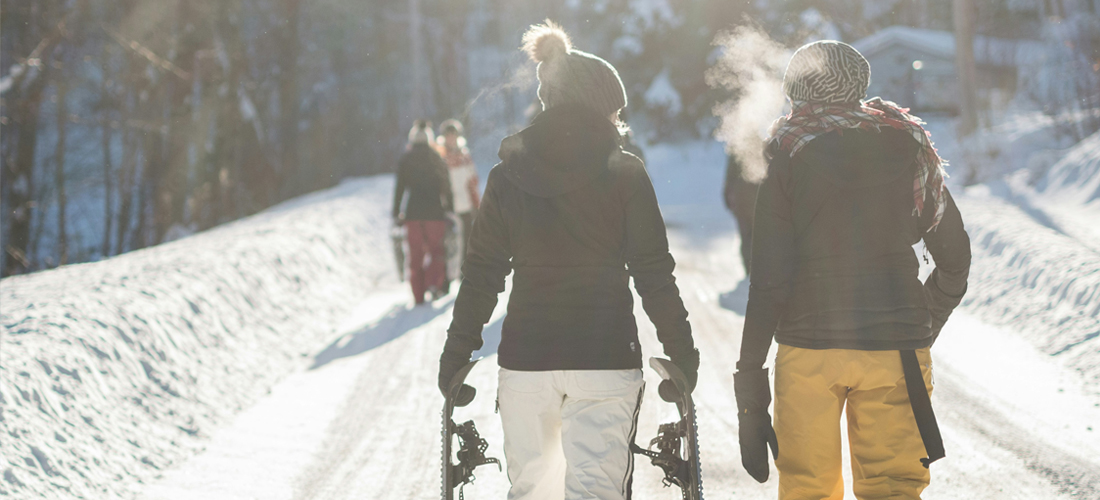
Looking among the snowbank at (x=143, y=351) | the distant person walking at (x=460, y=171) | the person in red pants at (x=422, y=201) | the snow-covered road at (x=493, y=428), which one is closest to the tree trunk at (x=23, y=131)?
the snowbank at (x=143, y=351)

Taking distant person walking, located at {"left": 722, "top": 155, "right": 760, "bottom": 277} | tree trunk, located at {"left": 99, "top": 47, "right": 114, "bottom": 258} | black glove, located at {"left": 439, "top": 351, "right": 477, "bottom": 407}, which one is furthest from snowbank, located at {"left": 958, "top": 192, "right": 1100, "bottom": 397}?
tree trunk, located at {"left": 99, "top": 47, "right": 114, "bottom": 258}

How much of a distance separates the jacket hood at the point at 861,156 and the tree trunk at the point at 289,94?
100 ft

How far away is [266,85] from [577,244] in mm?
32520

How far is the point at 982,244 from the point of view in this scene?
10219mm

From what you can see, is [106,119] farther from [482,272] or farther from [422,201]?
[482,272]

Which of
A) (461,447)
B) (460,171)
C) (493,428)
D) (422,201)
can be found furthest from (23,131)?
(461,447)

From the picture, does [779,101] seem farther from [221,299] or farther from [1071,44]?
[1071,44]

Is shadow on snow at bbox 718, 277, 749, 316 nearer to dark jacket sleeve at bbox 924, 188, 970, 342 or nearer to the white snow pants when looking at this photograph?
dark jacket sleeve at bbox 924, 188, 970, 342

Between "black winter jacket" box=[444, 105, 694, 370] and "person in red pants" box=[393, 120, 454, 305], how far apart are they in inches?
275

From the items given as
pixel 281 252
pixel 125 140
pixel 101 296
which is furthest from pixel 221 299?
pixel 125 140

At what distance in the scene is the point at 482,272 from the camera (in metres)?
3.01

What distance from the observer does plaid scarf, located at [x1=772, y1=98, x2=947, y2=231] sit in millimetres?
2826

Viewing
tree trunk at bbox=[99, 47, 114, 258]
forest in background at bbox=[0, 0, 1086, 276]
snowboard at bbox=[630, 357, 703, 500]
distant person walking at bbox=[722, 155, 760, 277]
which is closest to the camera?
snowboard at bbox=[630, 357, 703, 500]

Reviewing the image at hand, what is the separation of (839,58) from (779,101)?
0.79 m
